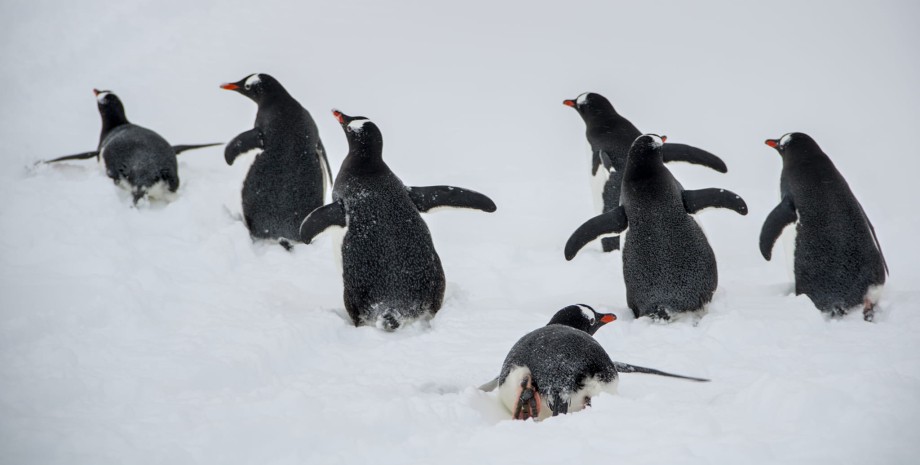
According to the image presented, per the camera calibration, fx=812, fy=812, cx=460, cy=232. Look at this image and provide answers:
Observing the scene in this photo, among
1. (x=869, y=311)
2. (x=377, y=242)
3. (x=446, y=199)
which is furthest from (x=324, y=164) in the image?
(x=869, y=311)

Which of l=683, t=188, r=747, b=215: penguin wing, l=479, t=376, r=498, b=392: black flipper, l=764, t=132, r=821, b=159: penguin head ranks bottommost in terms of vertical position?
l=479, t=376, r=498, b=392: black flipper

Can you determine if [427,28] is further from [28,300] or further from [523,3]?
[28,300]

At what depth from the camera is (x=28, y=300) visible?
10.3ft

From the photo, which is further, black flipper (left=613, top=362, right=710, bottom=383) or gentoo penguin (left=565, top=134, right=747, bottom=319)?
gentoo penguin (left=565, top=134, right=747, bottom=319)

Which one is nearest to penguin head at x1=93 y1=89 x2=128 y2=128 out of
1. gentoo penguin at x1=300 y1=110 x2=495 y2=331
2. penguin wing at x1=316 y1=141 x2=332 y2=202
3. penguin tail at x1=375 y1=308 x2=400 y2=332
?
penguin wing at x1=316 y1=141 x2=332 y2=202

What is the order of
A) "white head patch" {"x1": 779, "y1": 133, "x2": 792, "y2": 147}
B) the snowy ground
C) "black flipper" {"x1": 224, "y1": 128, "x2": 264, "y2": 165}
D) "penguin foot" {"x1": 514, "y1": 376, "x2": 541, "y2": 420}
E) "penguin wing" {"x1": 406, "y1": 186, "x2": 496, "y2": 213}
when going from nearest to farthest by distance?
the snowy ground, "penguin foot" {"x1": 514, "y1": 376, "x2": 541, "y2": 420}, "penguin wing" {"x1": 406, "y1": 186, "x2": 496, "y2": 213}, "white head patch" {"x1": 779, "y1": 133, "x2": 792, "y2": 147}, "black flipper" {"x1": 224, "y1": 128, "x2": 264, "y2": 165}

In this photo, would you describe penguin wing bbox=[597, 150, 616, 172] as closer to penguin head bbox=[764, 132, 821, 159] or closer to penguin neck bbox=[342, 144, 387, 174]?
penguin head bbox=[764, 132, 821, 159]

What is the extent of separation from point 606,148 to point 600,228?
136cm

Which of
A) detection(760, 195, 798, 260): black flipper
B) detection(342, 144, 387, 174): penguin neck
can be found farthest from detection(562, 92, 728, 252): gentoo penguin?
detection(342, 144, 387, 174): penguin neck

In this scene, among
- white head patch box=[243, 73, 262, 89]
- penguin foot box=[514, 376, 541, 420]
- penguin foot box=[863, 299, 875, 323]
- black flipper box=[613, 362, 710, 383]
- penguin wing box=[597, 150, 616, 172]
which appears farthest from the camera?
white head patch box=[243, 73, 262, 89]

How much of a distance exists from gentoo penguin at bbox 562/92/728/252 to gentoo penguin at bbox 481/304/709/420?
2.21 meters

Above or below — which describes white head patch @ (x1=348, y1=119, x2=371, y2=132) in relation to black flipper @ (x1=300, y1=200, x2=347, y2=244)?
above

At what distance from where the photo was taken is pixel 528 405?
239 centimetres

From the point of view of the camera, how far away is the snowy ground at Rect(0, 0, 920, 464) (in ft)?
7.03
